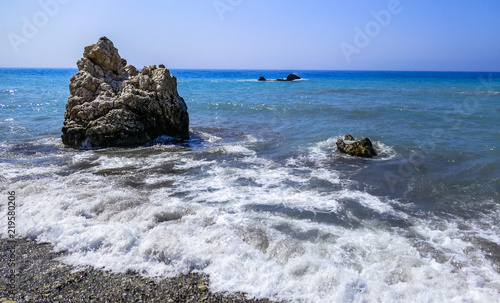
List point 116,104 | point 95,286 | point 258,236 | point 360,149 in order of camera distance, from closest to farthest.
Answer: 1. point 95,286
2. point 258,236
3. point 360,149
4. point 116,104

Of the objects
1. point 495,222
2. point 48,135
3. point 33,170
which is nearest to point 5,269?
point 33,170

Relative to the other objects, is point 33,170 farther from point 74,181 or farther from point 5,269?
point 5,269

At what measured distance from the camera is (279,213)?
23.4 ft

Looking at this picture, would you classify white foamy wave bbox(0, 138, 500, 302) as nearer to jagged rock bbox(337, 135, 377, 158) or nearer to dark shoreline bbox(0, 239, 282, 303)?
dark shoreline bbox(0, 239, 282, 303)

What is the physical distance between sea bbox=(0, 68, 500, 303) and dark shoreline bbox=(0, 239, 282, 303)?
0.21 m

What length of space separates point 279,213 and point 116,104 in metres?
9.47

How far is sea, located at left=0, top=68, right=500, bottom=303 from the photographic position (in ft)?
16.5

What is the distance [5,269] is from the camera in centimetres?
518

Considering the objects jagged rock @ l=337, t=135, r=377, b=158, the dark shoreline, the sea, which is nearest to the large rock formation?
the sea

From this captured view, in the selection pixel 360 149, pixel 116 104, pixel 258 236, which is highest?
pixel 116 104

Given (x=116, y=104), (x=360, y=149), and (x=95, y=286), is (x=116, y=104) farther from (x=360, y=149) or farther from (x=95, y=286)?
(x=360, y=149)

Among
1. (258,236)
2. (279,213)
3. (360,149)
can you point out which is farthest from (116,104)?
(360,149)

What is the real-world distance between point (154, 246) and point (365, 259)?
385cm

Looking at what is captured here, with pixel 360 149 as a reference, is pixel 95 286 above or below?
below
